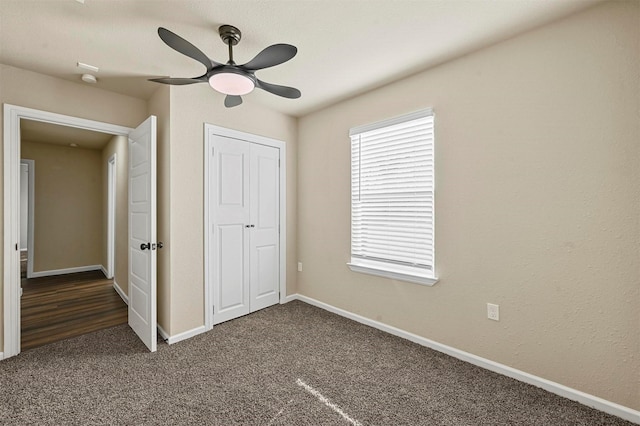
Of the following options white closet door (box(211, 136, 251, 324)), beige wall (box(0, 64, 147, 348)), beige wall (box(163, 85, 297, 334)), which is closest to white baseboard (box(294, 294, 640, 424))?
white closet door (box(211, 136, 251, 324))

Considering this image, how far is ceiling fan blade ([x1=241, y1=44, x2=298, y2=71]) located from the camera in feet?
5.50

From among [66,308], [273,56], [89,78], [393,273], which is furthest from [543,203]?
[66,308]

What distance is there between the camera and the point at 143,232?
2.72 metres

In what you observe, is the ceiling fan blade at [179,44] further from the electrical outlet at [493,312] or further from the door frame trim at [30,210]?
the door frame trim at [30,210]

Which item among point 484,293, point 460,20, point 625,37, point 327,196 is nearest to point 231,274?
point 327,196

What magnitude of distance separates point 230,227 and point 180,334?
1.14m

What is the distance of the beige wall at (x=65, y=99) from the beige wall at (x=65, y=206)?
3651 millimetres

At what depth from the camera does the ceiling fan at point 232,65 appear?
1.67 m

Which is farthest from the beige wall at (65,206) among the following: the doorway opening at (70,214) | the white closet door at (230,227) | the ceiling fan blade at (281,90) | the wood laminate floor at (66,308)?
the ceiling fan blade at (281,90)

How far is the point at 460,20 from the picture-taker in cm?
193

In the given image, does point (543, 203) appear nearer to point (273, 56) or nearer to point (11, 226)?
point (273, 56)

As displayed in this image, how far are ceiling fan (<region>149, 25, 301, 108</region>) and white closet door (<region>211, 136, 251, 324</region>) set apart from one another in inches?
43.7

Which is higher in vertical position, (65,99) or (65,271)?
(65,99)

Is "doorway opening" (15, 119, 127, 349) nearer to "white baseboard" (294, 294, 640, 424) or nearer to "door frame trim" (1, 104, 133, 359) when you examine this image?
"door frame trim" (1, 104, 133, 359)
